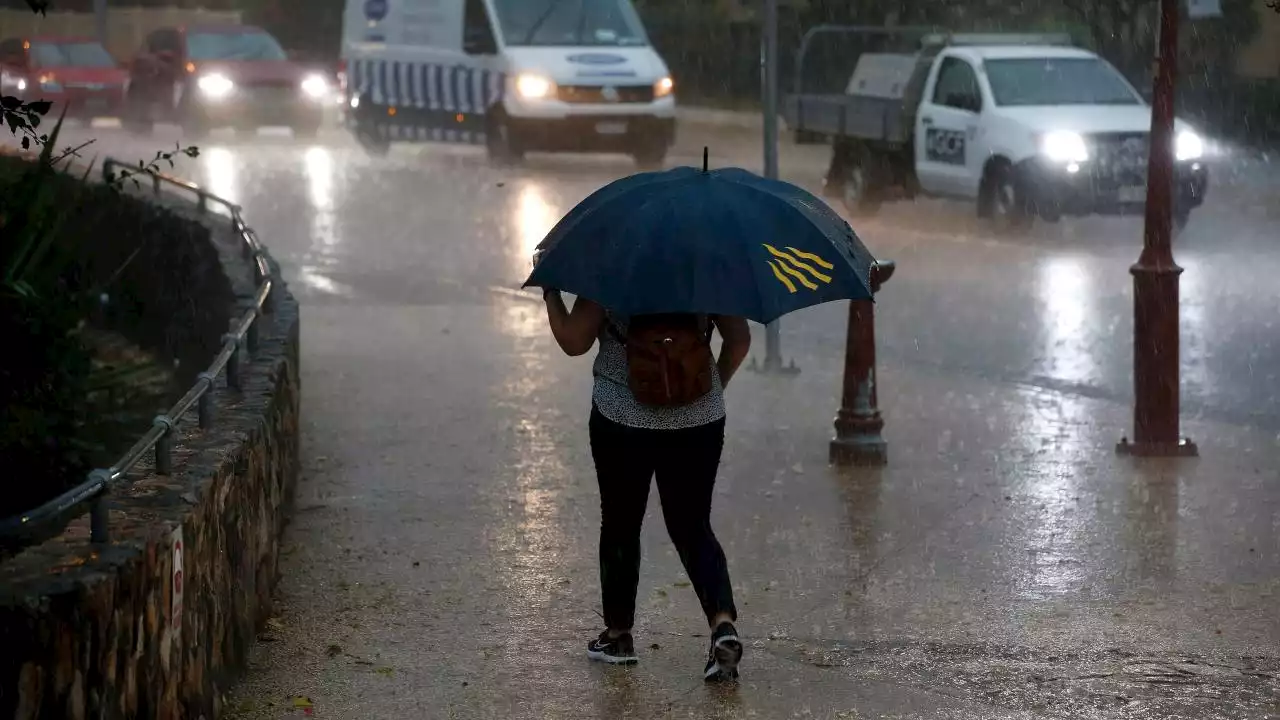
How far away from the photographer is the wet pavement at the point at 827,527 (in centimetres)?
612

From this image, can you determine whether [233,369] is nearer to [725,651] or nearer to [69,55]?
[725,651]

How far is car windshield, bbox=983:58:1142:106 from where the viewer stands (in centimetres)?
2008

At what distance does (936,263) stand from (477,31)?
429 inches

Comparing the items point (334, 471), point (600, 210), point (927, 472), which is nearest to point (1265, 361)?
point (927, 472)

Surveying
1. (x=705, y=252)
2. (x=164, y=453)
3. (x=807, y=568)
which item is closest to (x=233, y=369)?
(x=164, y=453)

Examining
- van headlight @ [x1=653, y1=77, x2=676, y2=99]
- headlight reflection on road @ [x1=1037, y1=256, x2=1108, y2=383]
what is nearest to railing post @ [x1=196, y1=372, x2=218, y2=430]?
headlight reflection on road @ [x1=1037, y1=256, x2=1108, y2=383]

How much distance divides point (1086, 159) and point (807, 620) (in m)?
12.7

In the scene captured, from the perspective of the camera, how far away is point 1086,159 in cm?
1884

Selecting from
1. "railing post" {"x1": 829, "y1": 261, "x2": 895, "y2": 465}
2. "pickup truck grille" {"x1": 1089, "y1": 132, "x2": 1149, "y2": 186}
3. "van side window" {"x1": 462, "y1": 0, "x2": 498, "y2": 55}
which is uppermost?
"railing post" {"x1": 829, "y1": 261, "x2": 895, "y2": 465}

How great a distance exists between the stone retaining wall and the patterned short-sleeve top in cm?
108

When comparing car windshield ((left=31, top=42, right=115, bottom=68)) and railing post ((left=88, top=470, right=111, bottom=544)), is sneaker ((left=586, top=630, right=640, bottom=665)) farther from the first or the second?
car windshield ((left=31, top=42, right=115, bottom=68))

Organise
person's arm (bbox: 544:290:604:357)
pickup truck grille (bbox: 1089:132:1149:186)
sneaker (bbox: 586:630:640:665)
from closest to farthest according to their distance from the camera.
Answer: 1. person's arm (bbox: 544:290:604:357)
2. sneaker (bbox: 586:630:640:665)
3. pickup truck grille (bbox: 1089:132:1149:186)

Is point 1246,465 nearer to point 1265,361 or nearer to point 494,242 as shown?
point 1265,361

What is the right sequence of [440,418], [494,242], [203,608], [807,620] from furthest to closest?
[494,242]
[440,418]
[807,620]
[203,608]
